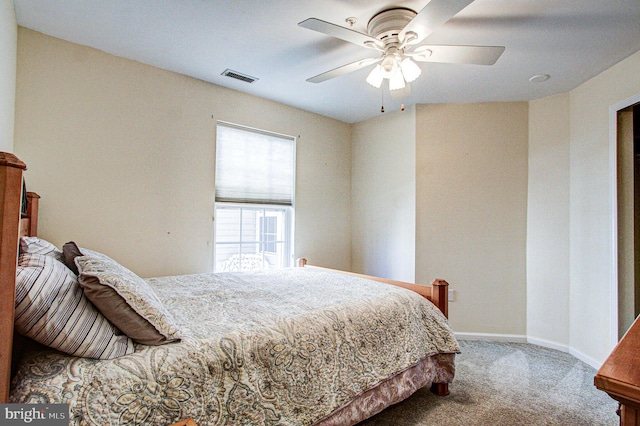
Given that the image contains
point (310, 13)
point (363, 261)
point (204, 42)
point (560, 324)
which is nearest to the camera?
point (310, 13)

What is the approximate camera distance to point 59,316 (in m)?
1.01

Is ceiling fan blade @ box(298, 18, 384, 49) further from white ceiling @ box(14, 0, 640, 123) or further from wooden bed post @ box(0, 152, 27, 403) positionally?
wooden bed post @ box(0, 152, 27, 403)

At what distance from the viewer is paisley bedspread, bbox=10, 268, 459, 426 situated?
986 mm

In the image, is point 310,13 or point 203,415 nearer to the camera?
point 203,415

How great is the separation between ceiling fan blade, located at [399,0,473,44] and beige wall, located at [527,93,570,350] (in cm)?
225

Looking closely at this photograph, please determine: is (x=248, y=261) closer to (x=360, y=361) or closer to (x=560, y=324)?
(x=360, y=361)

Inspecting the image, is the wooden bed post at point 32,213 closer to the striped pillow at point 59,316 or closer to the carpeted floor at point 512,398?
the striped pillow at point 59,316

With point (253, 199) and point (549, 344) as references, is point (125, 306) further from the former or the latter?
point (549, 344)

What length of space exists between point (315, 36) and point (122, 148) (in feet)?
5.77

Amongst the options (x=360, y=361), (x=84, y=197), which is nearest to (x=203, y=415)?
(x=360, y=361)

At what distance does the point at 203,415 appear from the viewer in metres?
1.13

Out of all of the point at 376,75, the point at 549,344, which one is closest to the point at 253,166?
the point at 376,75

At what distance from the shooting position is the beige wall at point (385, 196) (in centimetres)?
366

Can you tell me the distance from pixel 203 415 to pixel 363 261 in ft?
10.5
